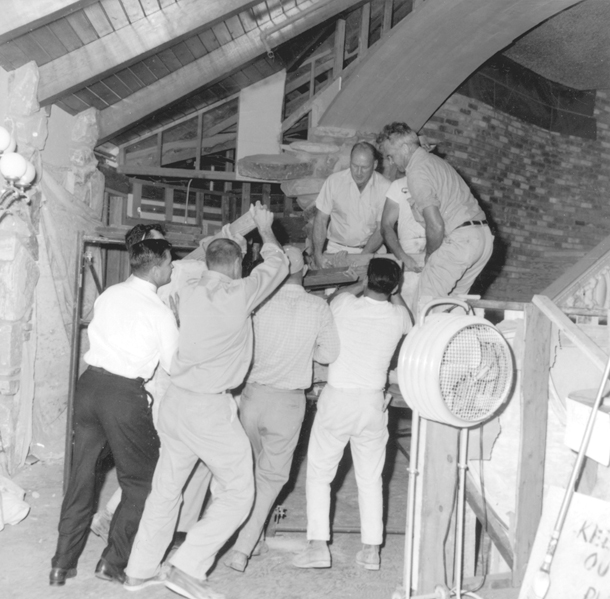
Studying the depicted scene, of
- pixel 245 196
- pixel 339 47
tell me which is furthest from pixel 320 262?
pixel 245 196

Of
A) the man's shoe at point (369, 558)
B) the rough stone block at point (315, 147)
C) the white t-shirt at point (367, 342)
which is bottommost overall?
the man's shoe at point (369, 558)

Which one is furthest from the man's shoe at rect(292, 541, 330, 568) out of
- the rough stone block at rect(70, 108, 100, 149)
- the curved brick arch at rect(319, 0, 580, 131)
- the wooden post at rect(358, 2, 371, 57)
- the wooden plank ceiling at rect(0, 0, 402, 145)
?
the wooden post at rect(358, 2, 371, 57)

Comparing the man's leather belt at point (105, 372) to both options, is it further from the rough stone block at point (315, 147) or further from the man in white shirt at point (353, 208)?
the rough stone block at point (315, 147)

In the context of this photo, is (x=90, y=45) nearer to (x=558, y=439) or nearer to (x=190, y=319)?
(x=190, y=319)

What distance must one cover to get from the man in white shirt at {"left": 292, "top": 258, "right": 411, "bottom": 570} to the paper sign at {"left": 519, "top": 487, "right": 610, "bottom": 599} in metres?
1.36

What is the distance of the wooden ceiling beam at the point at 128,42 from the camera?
4.61 meters

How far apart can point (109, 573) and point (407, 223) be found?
284 centimetres

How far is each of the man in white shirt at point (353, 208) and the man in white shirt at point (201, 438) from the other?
1738mm

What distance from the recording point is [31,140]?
468 centimetres

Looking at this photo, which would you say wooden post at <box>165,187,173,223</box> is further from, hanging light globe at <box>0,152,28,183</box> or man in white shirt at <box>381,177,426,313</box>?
man in white shirt at <box>381,177,426,313</box>

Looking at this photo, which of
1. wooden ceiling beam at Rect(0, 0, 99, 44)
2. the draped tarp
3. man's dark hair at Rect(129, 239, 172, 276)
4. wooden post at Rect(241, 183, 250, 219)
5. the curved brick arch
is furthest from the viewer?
wooden post at Rect(241, 183, 250, 219)

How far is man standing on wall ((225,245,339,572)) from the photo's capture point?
3.48 metres

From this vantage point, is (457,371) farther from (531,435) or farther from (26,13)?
(26,13)

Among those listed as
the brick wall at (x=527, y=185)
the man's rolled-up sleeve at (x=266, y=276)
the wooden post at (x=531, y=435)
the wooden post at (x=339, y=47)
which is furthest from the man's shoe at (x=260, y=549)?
the brick wall at (x=527, y=185)
